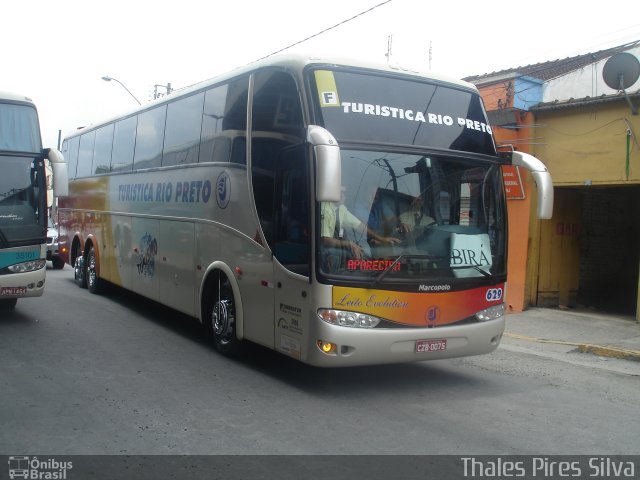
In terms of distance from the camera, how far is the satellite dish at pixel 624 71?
11484 millimetres

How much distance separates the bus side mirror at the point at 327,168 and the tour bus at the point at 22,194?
211 inches

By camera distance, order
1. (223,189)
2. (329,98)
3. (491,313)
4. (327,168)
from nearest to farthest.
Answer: (327,168) < (329,98) < (491,313) < (223,189)

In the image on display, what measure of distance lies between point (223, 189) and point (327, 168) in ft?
9.54

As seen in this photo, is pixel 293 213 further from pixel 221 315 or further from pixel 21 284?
pixel 21 284

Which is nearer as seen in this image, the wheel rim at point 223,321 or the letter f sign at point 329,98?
the letter f sign at point 329,98

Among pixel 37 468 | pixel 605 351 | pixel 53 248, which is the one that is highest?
pixel 53 248

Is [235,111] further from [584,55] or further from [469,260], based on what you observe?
[584,55]

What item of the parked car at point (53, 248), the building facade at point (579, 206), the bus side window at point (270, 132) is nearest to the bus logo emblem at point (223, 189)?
the bus side window at point (270, 132)

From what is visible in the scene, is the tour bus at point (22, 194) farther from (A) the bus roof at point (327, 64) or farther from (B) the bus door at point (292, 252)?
(B) the bus door at point (292, 252)

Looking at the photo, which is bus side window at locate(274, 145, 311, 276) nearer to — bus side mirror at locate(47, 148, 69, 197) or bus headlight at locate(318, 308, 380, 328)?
bus headlight at locate(318, 308, 380, 328)

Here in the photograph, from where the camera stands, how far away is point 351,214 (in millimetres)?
6406

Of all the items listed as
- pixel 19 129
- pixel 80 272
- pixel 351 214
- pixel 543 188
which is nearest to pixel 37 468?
pixel 351 214

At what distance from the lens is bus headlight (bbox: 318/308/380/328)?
631 centimetres

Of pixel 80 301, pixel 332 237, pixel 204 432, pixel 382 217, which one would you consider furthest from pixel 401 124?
pixel 80 301
